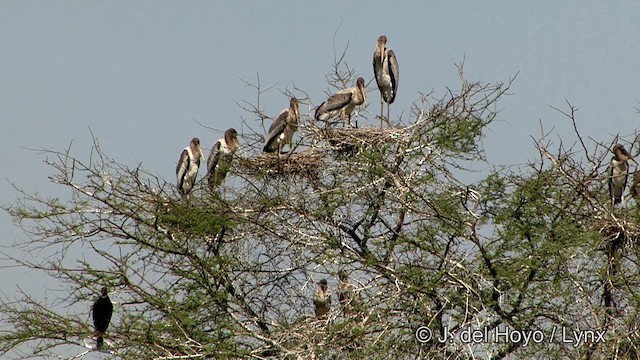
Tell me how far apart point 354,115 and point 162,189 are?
2675 mm

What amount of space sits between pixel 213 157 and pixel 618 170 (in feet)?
12.8

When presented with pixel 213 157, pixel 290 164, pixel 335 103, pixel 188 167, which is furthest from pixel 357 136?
pixel 188 167

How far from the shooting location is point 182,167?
15.7 metres

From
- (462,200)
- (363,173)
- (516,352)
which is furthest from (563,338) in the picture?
(363,173)

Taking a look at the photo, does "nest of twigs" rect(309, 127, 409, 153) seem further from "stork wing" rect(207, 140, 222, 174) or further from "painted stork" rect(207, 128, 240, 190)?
"stork wing" rect(207, 140, 222, 174)

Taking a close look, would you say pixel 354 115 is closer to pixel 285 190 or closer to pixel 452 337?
pixel 285 190

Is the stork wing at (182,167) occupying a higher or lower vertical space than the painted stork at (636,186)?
higher

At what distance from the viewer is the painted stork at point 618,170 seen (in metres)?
13.4

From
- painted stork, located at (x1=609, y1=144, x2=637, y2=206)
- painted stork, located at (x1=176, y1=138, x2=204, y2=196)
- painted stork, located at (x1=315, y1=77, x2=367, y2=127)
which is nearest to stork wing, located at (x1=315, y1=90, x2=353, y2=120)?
painted stork, located at (x1=315, y1=77, x2=367, y2=127)

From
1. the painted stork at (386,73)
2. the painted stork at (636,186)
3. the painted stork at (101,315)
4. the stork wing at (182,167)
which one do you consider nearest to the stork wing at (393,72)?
the painted stork at (386,73)

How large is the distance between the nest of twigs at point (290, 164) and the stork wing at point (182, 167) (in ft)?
4.28

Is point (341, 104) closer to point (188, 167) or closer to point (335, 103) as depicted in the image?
point (335, 103)

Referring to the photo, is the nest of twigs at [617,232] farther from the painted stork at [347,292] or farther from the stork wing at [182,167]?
the stork wing at [182,167]

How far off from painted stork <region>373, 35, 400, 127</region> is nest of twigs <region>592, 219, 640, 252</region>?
14.6 ft
